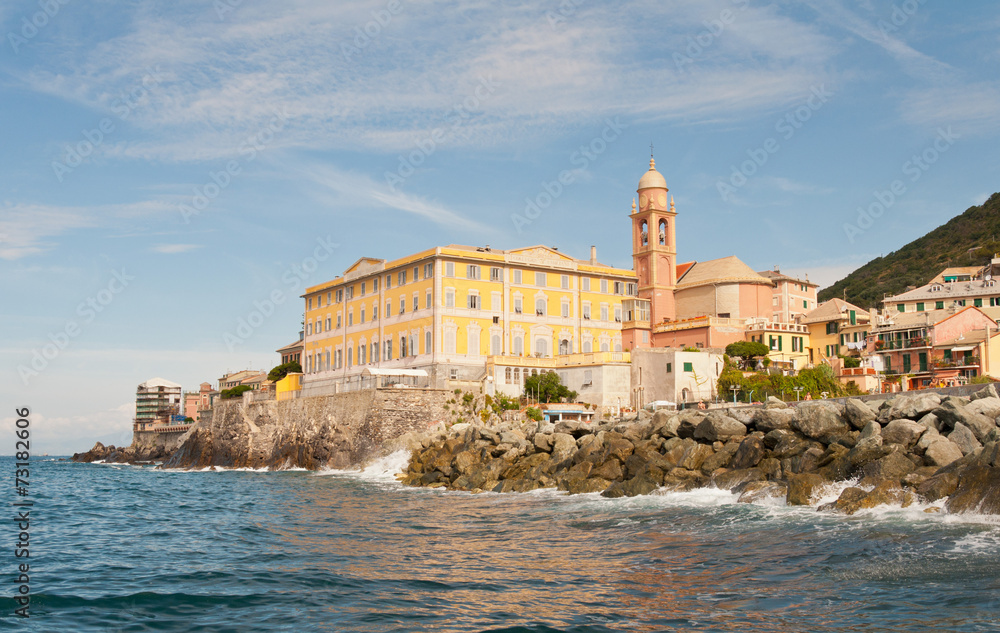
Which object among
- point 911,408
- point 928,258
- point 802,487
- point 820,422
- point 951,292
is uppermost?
point 928,258

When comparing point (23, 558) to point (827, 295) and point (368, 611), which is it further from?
point (827, 295)

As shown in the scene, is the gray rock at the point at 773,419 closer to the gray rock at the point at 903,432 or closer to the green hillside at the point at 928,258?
the gray rock at the point at 903,432

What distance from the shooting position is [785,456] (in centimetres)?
2534

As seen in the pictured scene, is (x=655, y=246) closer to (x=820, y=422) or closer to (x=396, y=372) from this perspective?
(x=396, y=372)

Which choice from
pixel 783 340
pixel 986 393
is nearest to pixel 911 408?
pixel 986 393

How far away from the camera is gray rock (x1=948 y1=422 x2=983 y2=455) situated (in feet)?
70.2

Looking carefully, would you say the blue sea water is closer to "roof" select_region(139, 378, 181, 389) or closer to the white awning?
the white awning

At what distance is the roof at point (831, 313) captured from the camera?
6096cm

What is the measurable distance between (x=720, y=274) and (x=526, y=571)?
53.2 meters

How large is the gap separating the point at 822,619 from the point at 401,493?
23.6 metres

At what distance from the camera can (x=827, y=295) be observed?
104 m

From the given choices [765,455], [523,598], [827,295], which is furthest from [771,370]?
[827,295]

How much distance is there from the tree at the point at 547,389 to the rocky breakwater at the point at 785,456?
17198 millimetres

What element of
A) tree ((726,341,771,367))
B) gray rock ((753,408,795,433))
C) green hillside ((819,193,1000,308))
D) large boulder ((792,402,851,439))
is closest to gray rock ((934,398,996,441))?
large boulder ((792,402,851,439))
